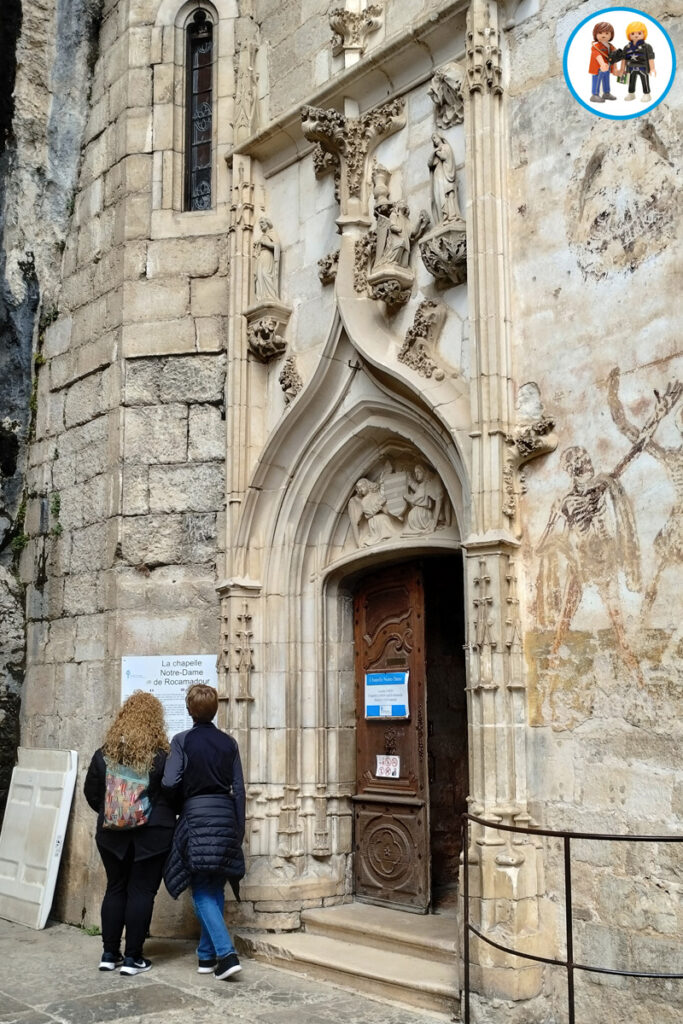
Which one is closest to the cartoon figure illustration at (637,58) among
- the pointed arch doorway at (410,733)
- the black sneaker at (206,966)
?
the pointed arch doorway at (410,733)

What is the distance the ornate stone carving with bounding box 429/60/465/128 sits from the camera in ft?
19.8

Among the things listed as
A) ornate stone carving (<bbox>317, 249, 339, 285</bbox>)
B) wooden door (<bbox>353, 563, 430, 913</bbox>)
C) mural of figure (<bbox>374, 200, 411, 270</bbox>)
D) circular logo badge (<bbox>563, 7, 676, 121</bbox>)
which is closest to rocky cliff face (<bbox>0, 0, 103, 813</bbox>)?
ornate stone carving (<bbox>317, 249, 339, 285</bbox>)

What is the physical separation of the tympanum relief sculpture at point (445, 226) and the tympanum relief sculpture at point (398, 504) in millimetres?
1169

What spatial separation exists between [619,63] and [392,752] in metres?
4.01

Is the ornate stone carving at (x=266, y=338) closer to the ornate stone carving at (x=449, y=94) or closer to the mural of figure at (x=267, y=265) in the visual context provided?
the mural of figure at (x=267, y=265)

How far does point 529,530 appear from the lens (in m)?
5.36

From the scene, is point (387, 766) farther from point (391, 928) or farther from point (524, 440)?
point (524, 440)

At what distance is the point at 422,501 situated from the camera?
20.9 feet

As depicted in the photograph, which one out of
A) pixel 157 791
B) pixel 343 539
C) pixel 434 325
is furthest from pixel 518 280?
pixel 157 791

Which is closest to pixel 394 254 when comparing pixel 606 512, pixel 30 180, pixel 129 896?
pixel 606 512

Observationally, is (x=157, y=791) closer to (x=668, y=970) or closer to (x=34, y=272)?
(x=668, y=970)

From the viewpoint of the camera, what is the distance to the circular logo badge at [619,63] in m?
5.16

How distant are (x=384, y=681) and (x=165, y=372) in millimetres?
2619

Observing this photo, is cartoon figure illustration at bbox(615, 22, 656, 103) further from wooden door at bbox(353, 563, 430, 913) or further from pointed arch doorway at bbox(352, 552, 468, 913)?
wooden door at bbox(353, 563, 430, 913)
